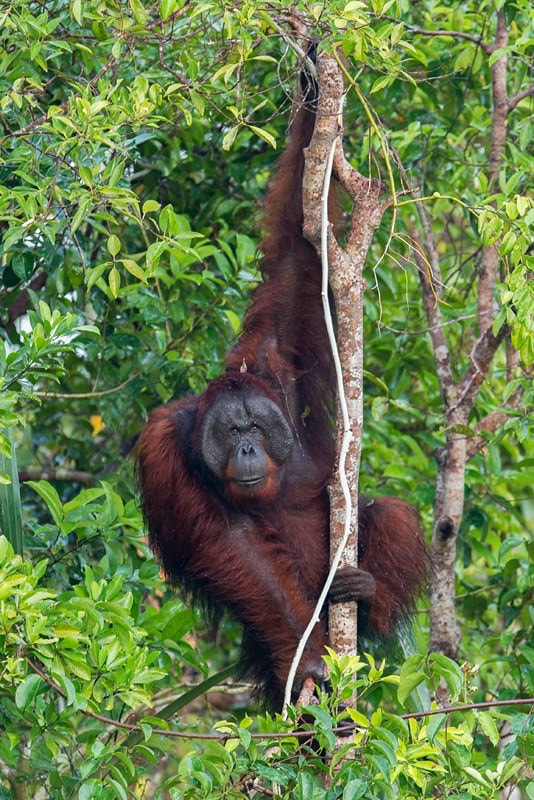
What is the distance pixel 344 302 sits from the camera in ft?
12.6

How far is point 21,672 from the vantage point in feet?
9.88

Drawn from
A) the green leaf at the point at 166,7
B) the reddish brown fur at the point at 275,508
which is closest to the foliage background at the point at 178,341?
the green leaf at the point at 166,7

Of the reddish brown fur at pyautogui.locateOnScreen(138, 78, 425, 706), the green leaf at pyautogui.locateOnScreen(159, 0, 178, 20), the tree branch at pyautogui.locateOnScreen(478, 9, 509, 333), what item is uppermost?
the green leaf at pyautogui.locateOnScreen(159, 0, 178, 20)

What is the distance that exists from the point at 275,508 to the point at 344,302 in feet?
4.08

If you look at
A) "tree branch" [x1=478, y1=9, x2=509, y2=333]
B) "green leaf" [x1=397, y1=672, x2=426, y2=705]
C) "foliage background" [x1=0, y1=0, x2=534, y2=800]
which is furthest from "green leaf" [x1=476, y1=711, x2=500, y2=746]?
"tree branch" [x1=478, y1=9, x2=509, y2=333]

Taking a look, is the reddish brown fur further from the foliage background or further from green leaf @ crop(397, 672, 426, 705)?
green leaf @ crop(397, 672, 426, 705)

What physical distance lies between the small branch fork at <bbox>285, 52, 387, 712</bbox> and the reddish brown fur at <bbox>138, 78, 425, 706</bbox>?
48 centimetres

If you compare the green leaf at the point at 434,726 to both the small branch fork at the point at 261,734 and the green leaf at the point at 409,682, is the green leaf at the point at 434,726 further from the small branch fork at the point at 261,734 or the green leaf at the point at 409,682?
the green leaf at the point at 409,682

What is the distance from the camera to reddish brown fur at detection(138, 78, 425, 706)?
4.57 metres

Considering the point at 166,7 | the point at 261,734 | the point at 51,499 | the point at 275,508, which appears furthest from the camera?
the point at 275,508

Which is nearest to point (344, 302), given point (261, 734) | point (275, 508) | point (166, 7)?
point (166, 7)

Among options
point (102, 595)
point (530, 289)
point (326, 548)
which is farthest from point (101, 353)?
point (530, 289)

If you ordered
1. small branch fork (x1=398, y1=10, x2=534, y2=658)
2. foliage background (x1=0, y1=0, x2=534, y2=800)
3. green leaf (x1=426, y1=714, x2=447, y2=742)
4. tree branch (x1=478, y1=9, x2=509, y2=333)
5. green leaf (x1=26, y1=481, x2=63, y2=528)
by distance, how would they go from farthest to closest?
tree branch (x1=478, y1=9, x2=509, y2=333) < small branch fork (x1=398, y1=10, x2=534, y2=658) < green leaf (x1=26, y1=481, x2=63, y2=528) < foliage background (x1=0, y1=0, x2=534, y2=800) < green leaf (x1=426, y1=714, x2=447, y2=742)

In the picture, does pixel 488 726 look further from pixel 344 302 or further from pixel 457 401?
pixel 457 401
